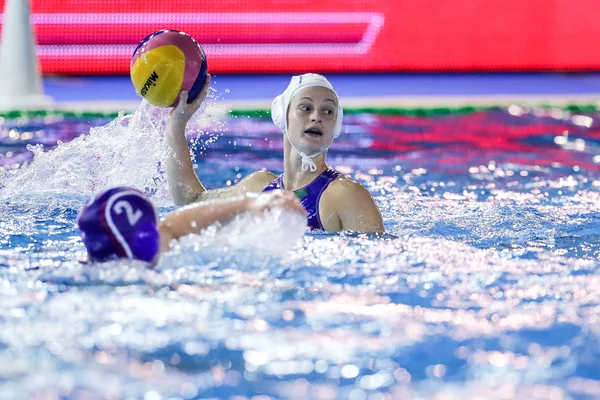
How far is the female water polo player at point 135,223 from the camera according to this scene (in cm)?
224

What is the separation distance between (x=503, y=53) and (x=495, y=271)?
6.33 m

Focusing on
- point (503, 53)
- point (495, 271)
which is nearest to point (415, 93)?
point (503, 53)

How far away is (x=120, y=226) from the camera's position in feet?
7.34

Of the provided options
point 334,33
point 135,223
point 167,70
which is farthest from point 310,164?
point 334,33

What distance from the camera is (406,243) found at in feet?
9.43

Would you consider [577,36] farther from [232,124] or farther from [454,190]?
[454,190]

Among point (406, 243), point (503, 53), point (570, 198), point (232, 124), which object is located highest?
point (503, 53)

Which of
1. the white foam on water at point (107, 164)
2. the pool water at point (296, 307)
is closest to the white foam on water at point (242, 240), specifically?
the pool water at point (296, 307)

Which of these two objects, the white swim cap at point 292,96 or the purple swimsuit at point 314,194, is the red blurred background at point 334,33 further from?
the purple swimsuit at point 314,194

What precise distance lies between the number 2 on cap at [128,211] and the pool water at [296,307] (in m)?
0.13

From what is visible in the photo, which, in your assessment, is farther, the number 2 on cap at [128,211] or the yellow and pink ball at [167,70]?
the yellow and pink ball at [167,70]

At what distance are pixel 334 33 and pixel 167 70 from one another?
521 centimetres

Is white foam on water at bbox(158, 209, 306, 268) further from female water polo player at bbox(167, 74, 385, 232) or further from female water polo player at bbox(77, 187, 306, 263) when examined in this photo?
female water polo player at bbox(167, 74, 385, 232)

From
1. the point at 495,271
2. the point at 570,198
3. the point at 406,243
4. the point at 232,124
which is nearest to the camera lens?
the point at 495,271
